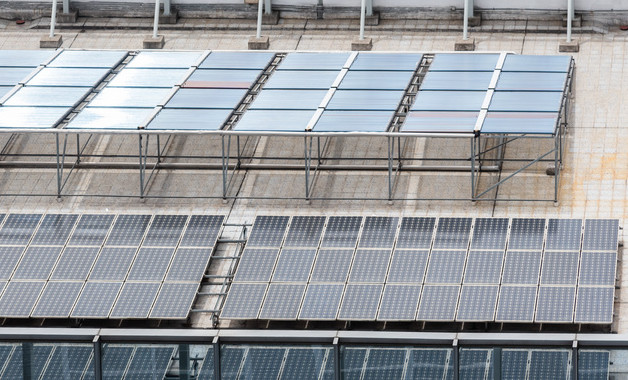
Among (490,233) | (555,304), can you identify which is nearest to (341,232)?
(490,233)

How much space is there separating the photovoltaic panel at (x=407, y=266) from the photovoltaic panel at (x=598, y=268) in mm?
5663

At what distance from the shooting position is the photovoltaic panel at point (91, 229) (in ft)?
252

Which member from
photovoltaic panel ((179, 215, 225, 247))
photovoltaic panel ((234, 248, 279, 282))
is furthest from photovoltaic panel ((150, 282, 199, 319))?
photovoltaic panel ((179, 215, 225, 247))

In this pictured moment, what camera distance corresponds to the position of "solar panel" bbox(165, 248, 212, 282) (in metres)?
74.8

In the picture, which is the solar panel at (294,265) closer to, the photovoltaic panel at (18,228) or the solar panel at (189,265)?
the solar panel at (189,265)

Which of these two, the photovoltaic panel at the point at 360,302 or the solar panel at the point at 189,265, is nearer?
the photovoltaic panel at the point at 360,302

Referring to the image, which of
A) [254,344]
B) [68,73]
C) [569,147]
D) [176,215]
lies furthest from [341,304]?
[68,73]

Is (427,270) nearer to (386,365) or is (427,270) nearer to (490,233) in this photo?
(490,233)

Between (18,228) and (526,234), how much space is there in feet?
62.4

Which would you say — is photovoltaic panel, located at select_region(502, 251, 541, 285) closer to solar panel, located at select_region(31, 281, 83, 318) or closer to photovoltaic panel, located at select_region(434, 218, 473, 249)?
photovoltaic panel, located at select_region(434, 218, 473, 249)

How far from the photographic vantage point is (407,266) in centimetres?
7419

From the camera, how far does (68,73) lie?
86.1 meters

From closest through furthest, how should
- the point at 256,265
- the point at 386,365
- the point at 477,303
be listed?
1. the point at 386,365
2. the point at 477,303
3. the point at 256,265

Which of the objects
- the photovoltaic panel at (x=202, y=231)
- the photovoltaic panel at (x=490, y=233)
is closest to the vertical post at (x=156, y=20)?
the photovoltaic panel at (x=202, y=231)
